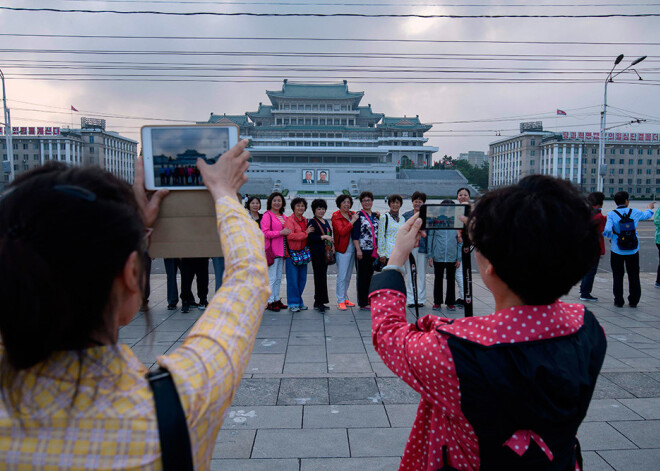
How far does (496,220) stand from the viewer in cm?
115

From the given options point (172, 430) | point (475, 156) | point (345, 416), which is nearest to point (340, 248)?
point (345, 416)

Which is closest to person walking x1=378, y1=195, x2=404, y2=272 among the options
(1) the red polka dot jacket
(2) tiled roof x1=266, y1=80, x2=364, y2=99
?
(1) the red polka dot jacket

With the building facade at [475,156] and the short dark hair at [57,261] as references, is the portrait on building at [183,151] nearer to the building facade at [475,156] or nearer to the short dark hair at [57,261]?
the short dark hair at [57,261]

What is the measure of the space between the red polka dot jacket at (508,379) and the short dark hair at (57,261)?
28.3 inches

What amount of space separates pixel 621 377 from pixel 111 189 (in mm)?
4782

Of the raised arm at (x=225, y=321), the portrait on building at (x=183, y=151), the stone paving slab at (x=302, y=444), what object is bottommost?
the stone paving slab at (x=302, y=444)

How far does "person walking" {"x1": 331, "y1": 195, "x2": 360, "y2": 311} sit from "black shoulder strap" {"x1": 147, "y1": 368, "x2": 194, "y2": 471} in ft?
20.6

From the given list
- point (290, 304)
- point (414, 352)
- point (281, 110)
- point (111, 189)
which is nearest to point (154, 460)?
point (111, 189)

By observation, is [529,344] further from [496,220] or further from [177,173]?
[177,173]

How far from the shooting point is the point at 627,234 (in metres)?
7.09

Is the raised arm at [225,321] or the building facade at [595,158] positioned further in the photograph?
the building facade at [595,158]

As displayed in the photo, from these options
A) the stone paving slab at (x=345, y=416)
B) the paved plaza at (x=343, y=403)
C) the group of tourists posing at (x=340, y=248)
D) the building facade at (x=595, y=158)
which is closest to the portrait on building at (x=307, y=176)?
the building facade at (x=595, y=158)

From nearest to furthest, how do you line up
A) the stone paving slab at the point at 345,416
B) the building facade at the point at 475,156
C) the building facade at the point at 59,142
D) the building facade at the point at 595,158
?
the stone paving slab at the point at 345,416, the building facade at the point at 59,142, the building facade at the point at 595,158, the building facade at the point at 475,156

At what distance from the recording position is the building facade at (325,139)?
5591cm
